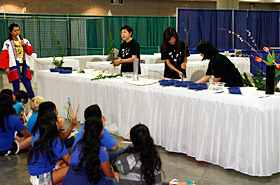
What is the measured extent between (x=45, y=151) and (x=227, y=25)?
8590mm

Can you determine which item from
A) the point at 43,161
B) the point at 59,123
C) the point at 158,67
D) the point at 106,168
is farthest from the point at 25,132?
the point at 158,67

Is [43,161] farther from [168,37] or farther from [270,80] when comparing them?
[168,37]

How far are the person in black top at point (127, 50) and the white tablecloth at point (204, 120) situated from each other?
1.52 feet

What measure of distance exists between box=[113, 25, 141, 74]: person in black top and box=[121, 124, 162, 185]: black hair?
8.67 feet

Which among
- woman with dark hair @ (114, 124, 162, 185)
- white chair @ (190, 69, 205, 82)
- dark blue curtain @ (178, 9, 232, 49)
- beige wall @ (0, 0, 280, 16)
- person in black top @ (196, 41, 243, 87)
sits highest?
beige wall @ (0, 0, 280, 16)

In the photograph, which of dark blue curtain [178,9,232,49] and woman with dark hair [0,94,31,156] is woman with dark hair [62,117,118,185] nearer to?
woman with dark hair [0,94,31,156]

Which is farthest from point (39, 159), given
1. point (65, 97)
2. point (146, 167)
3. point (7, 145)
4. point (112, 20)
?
point (112, 20)

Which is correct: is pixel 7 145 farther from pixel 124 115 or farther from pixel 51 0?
pixel 51 0

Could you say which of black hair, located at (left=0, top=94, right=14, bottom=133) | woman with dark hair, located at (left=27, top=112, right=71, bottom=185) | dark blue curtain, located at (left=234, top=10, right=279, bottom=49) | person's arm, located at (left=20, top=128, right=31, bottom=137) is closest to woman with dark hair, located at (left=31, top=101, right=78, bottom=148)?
woman with dark hair, located at (left=27, top=112, right=71, bottom=185)

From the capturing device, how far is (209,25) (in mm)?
10297

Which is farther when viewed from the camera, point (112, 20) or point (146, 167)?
point (112, 20)

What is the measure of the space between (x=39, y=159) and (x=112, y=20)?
411 inches

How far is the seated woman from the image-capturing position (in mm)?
2350

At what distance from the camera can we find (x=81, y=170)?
2.47 meters
